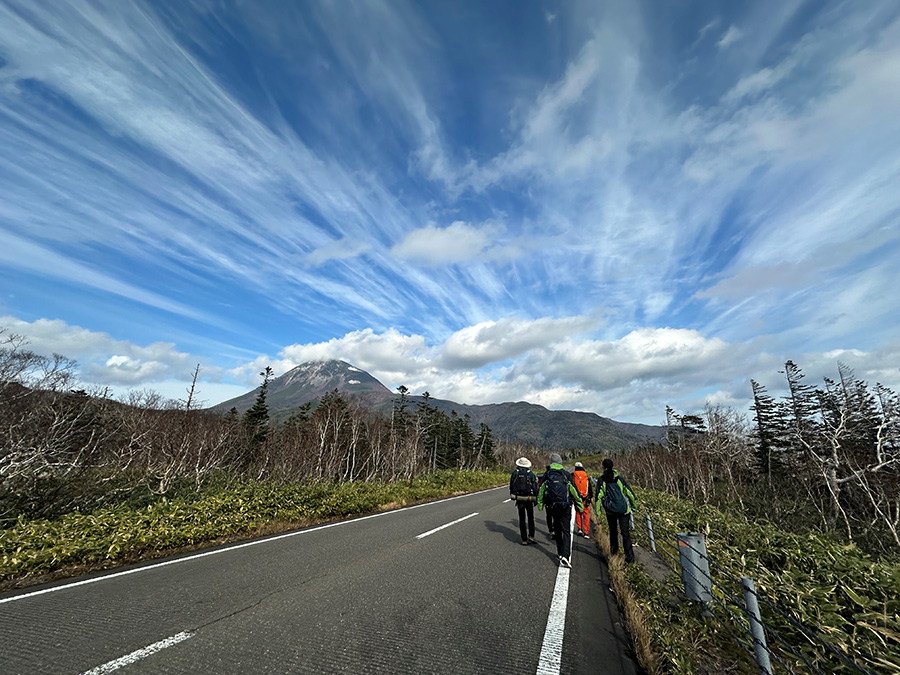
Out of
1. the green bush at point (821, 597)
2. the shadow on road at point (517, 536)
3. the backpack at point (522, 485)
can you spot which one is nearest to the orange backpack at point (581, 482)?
the backpack at point (522, 485)

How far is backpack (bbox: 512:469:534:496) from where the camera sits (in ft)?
26.6

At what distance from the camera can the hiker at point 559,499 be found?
659 cm

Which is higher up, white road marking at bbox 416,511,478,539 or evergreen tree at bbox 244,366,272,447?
evergreen tree at bbox 244,366,272,447

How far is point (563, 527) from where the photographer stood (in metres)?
6.59

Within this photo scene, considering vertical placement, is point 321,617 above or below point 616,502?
below

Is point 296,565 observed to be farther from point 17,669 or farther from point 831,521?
point 831,521

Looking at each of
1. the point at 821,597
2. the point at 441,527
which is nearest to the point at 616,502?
the point at 821,597

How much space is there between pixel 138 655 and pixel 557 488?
20.0 feet

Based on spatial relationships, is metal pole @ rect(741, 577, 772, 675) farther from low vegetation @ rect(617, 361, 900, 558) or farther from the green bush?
low vegetation @ rect(617, 361, 900, 558)

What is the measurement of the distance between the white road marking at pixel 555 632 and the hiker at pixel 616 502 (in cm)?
152

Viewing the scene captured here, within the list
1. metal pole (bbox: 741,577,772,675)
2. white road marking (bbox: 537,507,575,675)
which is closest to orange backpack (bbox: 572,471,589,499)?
white road marking (bbox: 537,507,575,675)

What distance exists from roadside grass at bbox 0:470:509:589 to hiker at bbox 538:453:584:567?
6431 millimetres

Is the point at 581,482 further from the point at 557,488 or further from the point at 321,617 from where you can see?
the point at 321,617

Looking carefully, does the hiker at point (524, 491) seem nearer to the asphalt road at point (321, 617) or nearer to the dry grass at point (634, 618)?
the asphalt road at point (321, 617)
